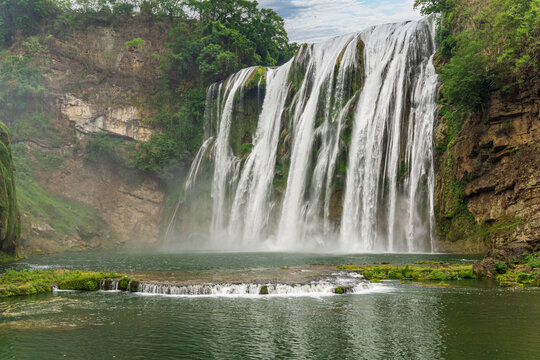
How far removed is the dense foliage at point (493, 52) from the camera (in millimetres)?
28267

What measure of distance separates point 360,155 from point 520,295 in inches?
947

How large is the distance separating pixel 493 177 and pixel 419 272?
1226 centimetres

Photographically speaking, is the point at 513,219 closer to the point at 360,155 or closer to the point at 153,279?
the point at 360,155

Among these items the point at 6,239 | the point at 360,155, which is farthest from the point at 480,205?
the point at 6,239

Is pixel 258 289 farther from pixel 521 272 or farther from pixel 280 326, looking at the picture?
pixel 521 272

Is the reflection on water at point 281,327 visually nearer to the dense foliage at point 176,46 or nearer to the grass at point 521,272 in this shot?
the grass at point 521,272

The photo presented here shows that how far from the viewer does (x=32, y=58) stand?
60.9m

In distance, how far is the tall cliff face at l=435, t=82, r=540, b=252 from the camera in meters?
27.5

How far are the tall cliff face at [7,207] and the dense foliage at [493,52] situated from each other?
1173 inches

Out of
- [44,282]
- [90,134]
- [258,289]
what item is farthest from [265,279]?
[90,134]

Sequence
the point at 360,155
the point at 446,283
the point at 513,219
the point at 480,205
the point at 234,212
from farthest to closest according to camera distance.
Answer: the point at 234,212
the point at 360,155
the point at 480,205
the point at 513,219
the point at 446,283

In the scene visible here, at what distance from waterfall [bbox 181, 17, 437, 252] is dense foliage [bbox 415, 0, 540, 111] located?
465 centimetres

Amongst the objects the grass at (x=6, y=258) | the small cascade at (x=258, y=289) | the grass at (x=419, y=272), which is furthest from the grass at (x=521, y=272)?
the grass at (x=6, y=258)

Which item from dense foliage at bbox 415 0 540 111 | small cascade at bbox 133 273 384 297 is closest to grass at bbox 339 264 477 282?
small cascade at bbox 133 273 384 297
